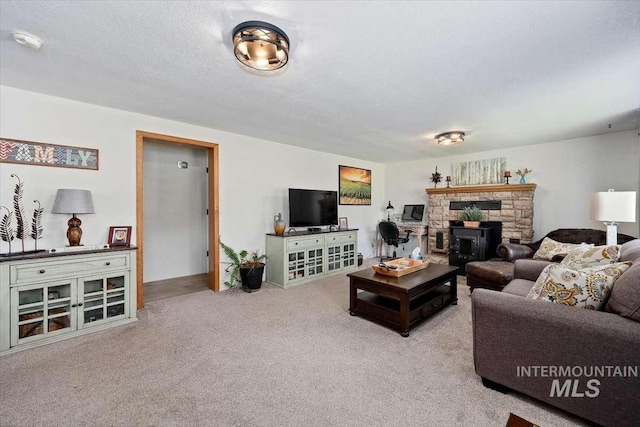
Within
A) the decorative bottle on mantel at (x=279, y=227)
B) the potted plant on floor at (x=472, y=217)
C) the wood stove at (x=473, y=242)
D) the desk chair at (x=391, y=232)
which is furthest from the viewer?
the desk chair at (x=391, y=232)

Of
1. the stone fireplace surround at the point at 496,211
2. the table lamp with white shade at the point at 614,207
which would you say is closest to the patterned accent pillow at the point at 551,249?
the table lamp with white shade at the point at 614,207

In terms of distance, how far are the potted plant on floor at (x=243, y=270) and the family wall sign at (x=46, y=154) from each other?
1780mm

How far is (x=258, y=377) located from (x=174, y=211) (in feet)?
11.5

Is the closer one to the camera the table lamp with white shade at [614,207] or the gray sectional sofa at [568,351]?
the gray sectional sofa at [568,351]

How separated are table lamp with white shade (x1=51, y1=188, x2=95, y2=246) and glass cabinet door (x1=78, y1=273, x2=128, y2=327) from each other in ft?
1.48

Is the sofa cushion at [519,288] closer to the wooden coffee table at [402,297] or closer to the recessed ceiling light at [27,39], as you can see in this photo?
the wooden coffee table at [402,297]

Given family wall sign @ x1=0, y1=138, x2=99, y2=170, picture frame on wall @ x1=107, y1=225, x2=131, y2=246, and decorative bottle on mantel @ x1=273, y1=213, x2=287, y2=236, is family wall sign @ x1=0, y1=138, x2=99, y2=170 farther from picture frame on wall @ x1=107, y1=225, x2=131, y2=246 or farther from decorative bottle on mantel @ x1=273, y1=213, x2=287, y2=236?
decorative bottle on mantel @ x1=273, y1=213, x2=287, y2=236

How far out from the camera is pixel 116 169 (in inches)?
120

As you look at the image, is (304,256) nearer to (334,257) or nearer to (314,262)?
(314,262)

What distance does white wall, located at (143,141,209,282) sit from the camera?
429cm

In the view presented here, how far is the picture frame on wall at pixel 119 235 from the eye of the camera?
9.67 ft

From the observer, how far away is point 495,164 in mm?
5086

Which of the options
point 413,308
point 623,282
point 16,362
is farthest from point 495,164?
point 16,362

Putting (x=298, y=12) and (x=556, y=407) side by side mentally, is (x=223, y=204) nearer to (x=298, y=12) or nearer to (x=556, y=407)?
(x=298, y=12)
